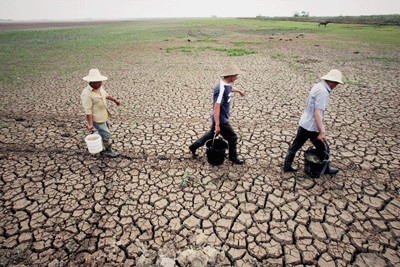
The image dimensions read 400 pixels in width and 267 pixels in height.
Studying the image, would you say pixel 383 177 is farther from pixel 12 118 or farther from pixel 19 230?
pixel 12 118

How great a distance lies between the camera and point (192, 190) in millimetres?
3658

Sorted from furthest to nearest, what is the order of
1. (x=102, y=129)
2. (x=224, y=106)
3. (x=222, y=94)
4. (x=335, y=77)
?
(x=102, y=129) → (x=224, y=106) → (x=222, y=94) → (x=335, y=77)

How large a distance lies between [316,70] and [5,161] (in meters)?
12.6

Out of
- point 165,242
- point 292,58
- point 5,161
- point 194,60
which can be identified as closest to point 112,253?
point 165,242

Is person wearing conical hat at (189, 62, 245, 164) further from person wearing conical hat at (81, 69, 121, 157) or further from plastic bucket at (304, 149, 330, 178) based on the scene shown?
person wearing conical hat at (81, 69, 121, 157)

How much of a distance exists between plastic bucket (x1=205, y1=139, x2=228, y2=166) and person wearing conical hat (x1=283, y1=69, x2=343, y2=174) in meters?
1.24

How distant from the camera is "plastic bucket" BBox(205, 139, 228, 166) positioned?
3.96 metres

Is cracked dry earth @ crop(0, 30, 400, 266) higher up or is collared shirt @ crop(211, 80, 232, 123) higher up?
collared shirt @ crop(211, 80, 232, 123)

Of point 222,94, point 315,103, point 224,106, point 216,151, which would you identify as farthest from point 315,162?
point 222,94

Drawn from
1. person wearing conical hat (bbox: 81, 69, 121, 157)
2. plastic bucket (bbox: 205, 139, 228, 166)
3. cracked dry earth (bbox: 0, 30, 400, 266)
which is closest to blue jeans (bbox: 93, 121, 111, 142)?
person wearing conical hat (bbox: 81, 69, 121, 157)

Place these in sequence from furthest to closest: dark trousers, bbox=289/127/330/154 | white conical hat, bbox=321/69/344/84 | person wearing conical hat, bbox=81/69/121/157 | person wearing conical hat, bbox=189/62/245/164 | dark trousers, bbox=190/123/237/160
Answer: dark trousers, bbox=190/123/237/160 < person wearing conical hat, bbox=81/69/121/157 < dark trousers, bbox=289/127/330/154 < person wearing conical hat, bbox=189/62/245/164 < white conical hat, bbox=321/69/344/84

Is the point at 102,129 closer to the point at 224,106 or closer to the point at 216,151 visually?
the point at 216,151

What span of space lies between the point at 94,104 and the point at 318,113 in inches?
151

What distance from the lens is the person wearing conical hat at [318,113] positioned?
3.07 metres
